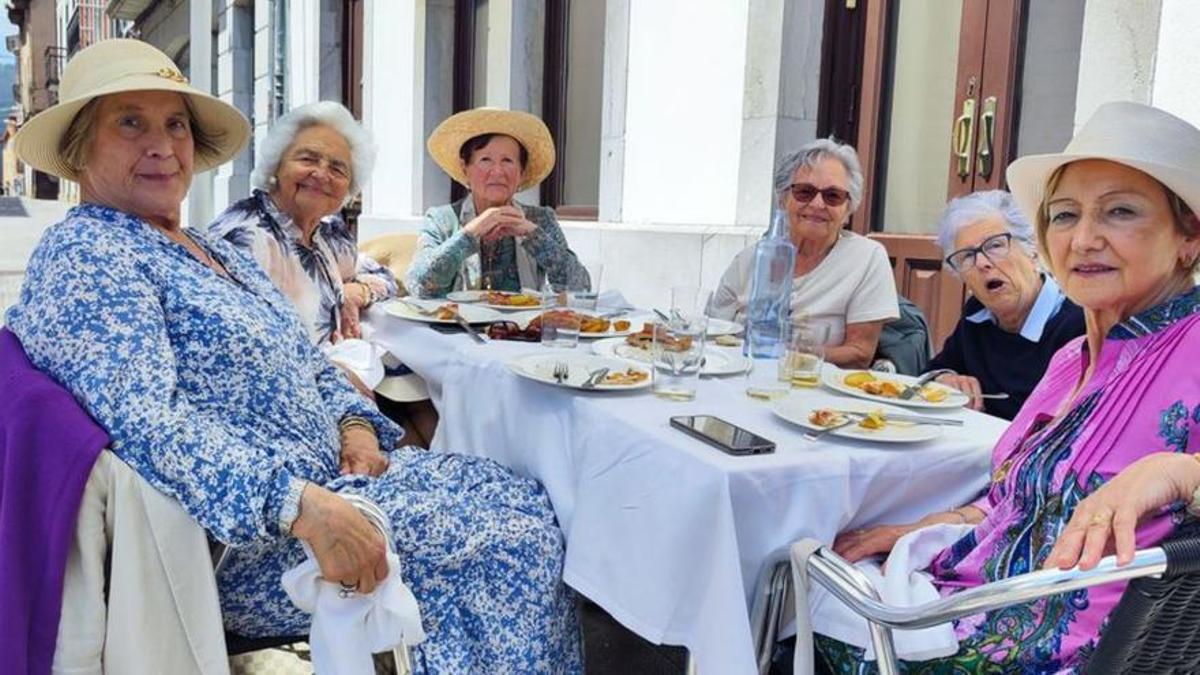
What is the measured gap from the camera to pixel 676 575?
149 cm

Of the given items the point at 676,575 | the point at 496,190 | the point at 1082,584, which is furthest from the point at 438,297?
the point at 1082,584

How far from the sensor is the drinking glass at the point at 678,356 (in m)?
1.94

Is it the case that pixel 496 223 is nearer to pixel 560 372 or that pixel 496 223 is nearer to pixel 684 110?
pixel 560 372

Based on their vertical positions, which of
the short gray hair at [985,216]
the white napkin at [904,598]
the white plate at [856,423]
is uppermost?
the short gray hair at [985,216]

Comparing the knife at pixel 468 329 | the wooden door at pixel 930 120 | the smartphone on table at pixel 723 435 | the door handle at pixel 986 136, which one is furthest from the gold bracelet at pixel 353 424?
the door handle at pixel 986 136

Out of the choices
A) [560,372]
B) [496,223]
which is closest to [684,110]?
[496,223]

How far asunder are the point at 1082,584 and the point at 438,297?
285 cm

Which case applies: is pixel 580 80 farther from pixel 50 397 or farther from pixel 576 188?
pixel 50 397

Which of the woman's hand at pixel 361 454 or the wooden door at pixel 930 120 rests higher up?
the wooden door at pixel 930 120

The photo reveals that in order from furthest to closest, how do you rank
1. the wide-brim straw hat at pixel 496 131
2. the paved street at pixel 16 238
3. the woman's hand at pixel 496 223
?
the paved street at pixel 16 238 → the wide-brim straw hat at pixel 496 131 → the woman's hand at pixel 496 223

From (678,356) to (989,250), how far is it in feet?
3.58

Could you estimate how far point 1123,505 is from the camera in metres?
1.14

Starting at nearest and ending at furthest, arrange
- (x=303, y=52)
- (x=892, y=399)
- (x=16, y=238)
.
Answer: (x=892, y=399)
(x=303, y=52)
(x=16, y=238)

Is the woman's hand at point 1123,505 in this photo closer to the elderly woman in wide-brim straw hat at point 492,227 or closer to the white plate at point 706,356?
the white plate at point 706,356
